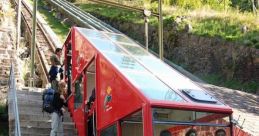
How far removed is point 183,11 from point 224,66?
7.60m

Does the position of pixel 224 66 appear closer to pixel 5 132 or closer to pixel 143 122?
pixel 5 132

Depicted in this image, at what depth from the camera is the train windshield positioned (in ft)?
26.6

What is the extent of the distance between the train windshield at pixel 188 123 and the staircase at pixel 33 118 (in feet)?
16.5

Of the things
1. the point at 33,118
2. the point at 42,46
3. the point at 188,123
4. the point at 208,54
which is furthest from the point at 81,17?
the point at 188,123

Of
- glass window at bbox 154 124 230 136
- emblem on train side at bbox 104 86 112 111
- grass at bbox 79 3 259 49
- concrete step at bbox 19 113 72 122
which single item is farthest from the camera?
grass at bbox 79 3 259 49

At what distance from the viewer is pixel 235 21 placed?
26188 millimetres

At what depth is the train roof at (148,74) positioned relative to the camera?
28.6ft

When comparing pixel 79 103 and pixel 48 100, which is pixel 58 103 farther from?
pixel 79 103

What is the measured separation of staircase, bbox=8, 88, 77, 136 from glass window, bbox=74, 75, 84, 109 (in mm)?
877

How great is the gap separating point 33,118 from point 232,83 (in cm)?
1140

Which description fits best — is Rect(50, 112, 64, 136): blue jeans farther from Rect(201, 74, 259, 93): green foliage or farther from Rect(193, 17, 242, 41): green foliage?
Rect(193, 17, 242, 41): green foliage

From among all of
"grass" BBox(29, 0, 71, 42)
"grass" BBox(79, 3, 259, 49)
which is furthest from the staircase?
"grass" BBox(29, 0, 71, 42)

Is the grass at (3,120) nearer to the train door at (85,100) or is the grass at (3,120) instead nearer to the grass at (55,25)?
the train door at (85,100)

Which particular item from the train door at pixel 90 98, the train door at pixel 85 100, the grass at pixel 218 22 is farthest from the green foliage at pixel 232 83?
the train door at pixel 90 98
